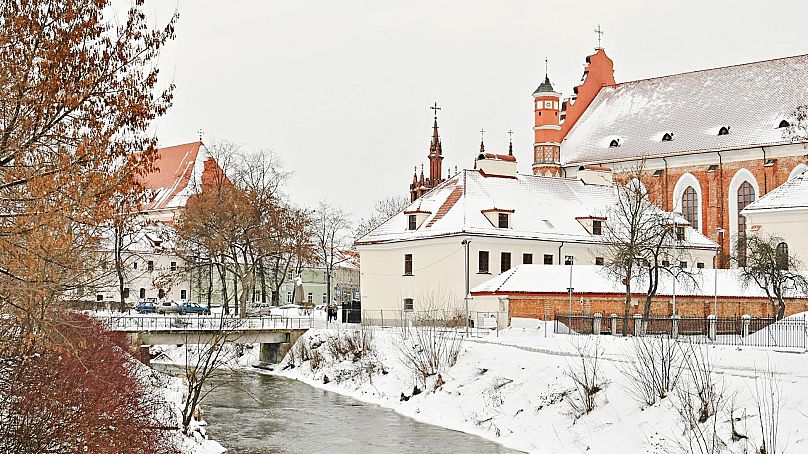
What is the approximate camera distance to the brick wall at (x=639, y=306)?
46344 millimetres

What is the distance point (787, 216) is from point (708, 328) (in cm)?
1882

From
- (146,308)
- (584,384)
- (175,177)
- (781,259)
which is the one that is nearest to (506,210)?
(781,259)

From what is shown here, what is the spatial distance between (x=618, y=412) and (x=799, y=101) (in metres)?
44.3

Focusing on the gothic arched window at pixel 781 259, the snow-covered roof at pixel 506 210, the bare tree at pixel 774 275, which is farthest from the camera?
the snow-covered roof at pixel 506 210

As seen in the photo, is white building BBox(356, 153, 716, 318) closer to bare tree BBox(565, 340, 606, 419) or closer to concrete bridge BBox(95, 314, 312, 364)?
concrete bridge BBox(95, 314, 312, 364)

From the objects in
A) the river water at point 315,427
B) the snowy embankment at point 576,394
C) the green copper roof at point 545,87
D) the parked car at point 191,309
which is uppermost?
the green copper roof at point 545,87

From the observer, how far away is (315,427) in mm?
32188

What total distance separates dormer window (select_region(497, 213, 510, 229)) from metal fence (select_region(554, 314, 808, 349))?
10.3m

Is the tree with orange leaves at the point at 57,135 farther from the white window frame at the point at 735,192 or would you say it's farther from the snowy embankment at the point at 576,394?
the white window frame at the point at 735,192

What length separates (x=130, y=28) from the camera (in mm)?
14523

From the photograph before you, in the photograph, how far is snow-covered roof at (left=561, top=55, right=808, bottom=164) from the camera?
67188 mm

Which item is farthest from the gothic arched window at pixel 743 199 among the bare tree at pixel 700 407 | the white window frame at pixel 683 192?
the bare tree at pixel 700 407

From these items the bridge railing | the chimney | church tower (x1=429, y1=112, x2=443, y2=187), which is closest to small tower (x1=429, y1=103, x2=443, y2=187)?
church tower (x1=429, y1=112, x2=443, y2=187)

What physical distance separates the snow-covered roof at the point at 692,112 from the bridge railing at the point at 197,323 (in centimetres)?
2860
